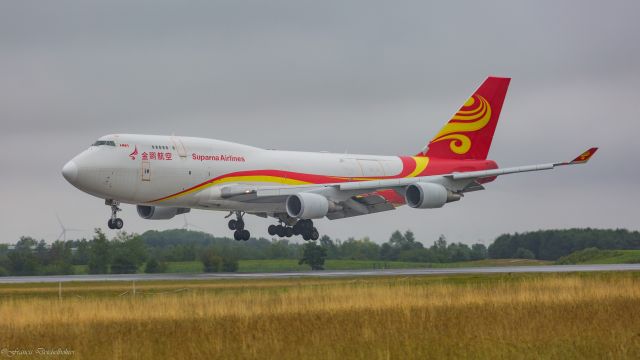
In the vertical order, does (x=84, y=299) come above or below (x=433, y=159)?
below

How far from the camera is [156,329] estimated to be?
27.2 metres

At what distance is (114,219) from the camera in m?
57.8

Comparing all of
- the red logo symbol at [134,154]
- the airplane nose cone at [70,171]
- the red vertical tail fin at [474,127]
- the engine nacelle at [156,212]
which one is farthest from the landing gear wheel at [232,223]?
the red vertical tail fin at [474,127]

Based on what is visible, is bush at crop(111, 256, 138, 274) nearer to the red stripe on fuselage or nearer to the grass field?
the grass field

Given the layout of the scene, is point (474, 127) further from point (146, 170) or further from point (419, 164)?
point (146, 170)

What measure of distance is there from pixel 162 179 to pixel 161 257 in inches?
412

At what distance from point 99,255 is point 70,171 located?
10858 mm

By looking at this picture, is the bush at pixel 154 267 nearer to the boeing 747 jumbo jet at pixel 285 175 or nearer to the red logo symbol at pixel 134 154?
the boeing 747 jumbo jet at pixel 285 175

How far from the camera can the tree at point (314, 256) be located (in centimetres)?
6788

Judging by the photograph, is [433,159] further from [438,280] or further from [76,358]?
[76,358]

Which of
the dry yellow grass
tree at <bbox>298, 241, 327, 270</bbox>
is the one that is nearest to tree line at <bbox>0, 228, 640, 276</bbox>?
tree at <bbox>298, 241, 327, 270</bbox>

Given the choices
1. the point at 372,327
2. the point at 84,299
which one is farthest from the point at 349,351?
the point at 84,299

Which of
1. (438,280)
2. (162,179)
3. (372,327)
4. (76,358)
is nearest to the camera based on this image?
(76,358)

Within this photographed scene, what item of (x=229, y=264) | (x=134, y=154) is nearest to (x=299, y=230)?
(x=229, y=264)
